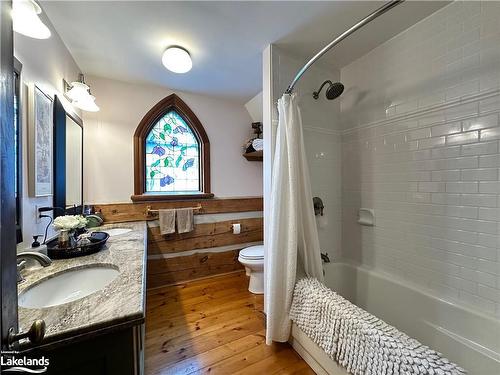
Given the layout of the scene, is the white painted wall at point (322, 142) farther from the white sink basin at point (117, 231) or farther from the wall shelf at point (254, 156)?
the white sink basin at point (117, 231)

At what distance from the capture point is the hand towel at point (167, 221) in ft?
7.47

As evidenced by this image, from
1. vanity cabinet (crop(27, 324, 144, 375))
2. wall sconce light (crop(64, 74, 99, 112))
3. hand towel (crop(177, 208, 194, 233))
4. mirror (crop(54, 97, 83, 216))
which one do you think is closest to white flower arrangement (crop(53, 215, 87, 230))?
mirror (crop(54, 97, 83, 216))

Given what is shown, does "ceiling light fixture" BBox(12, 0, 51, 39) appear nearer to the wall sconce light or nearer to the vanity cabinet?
the wall sconce light

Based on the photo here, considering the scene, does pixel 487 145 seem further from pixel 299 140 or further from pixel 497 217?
pixel 299 140

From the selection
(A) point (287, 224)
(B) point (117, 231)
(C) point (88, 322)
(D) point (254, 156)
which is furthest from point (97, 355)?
(D) point (254, 156)

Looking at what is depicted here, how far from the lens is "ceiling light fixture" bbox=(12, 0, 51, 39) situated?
0.92 meters

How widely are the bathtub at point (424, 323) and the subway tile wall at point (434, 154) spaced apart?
3.2 inches

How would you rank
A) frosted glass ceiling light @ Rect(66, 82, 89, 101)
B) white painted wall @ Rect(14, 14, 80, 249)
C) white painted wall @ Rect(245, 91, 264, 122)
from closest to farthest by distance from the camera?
white painted wall @ Rect(14, 14, 80, 249) < frosted glass ceiling light @ Rect(66, 82, 89, 101) < white painted wall @ Rect(245, 91, 264, 122)

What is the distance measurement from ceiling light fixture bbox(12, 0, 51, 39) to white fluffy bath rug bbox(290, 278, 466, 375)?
75.9 inches

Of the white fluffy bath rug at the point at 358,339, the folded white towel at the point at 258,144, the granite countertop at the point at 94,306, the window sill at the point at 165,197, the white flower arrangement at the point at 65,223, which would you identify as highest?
the folded white towel at the point at 258,144

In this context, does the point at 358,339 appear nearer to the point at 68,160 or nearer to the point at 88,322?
the point at 88,322

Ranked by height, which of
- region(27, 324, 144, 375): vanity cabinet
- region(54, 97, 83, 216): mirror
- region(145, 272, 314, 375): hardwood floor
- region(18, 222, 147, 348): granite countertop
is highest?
region(54, 97, 83, 216): mirror

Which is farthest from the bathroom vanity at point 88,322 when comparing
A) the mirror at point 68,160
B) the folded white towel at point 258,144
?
the folded white towel at point 258,144

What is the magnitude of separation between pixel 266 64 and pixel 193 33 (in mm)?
570
